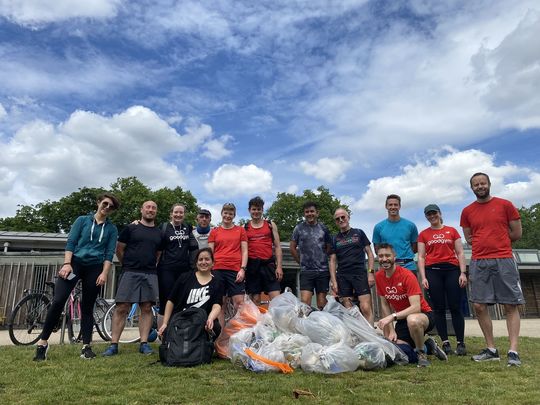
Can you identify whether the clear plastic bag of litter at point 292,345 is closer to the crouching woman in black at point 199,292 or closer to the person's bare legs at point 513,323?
the crouching woman in black at point 199,292

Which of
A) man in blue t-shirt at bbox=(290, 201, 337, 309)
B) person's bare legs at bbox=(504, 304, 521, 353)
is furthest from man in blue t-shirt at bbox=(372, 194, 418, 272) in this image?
person's bare legs at bbox=(504, 304, 521, 353)

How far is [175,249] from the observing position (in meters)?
5.19

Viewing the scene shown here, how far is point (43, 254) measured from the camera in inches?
488

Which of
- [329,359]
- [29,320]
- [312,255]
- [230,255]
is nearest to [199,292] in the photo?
[230,255]

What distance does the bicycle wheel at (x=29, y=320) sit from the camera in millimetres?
6016

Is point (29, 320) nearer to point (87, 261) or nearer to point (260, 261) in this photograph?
point (87, 261)

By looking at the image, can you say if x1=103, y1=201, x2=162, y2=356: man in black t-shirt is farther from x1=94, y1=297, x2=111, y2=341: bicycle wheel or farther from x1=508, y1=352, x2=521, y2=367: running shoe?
x1=508, y1=352, x2=521, y2=367: running shoe

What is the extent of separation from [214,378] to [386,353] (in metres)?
1.70

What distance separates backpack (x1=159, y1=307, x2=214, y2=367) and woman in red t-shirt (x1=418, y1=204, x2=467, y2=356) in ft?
8.96

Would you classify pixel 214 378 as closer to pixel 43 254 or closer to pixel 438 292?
pixel 438 292

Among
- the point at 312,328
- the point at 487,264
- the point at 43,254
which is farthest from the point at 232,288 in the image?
the point at 43,254

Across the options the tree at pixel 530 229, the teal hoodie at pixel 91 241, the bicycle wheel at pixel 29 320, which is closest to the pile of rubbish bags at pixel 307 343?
the teal hoodie at pixel 91 241

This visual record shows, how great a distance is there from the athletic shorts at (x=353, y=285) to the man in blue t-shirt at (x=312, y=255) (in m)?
0.13

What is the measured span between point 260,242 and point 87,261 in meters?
2.15
